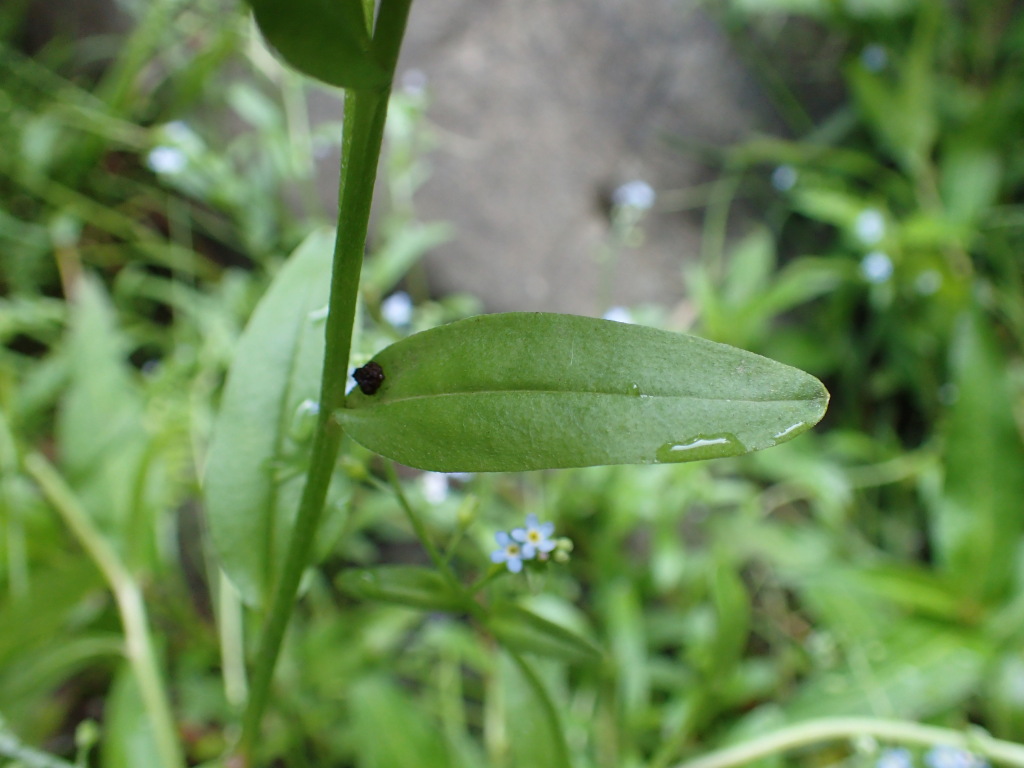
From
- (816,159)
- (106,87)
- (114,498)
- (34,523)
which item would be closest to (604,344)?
(114,498)

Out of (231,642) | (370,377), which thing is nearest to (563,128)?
(231,642)

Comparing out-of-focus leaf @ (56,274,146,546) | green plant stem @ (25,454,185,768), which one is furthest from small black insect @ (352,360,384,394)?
out-of-focus leaf @ (56,274,146,546)

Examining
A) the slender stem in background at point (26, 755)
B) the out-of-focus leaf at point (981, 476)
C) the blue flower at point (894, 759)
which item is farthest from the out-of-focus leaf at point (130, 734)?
the out-of-focus leaf at point (981, 476)

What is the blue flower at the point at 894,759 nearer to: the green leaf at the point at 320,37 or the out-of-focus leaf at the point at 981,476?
the out-of-focus leaf at the point at 981,476

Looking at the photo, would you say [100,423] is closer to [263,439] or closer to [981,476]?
[263,439]

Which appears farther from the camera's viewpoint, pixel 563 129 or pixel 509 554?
pixel 563 129

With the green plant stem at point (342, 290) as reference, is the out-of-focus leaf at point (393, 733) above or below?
below

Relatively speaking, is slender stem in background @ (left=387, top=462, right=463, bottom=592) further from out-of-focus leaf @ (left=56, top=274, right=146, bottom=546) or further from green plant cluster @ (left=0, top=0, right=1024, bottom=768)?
out-of-focus leaf @ (left=56, top=274, right=146, bottom=546)
